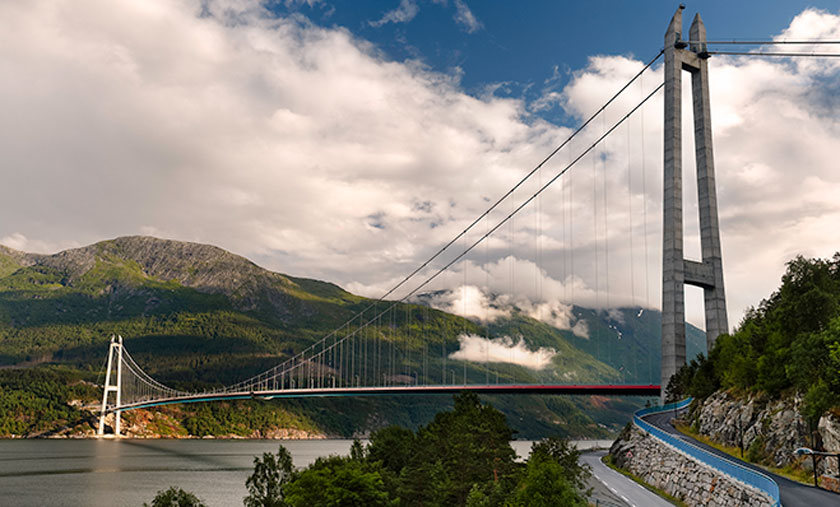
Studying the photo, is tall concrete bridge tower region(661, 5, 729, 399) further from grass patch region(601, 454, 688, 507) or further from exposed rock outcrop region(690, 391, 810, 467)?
exposed rock outcrop region(690, 391, 810, 467)

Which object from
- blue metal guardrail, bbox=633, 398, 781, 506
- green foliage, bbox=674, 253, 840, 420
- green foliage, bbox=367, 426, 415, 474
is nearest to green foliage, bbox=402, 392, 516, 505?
green foliage, bbox=367, 426, 415, 474

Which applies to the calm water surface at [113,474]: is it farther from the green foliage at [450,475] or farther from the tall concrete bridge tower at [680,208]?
the tall concrete bridge tower at [680,208]

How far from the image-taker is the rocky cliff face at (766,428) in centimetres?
3706

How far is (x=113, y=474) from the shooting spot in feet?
317

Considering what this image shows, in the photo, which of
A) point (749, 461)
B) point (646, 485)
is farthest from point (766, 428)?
point (646, 485)

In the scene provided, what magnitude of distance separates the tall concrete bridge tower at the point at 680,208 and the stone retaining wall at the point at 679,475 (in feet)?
Result: 31.7

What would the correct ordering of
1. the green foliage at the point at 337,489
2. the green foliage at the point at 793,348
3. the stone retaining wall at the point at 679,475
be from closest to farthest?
the stone retaining wall at the point at 679,475 < the green foliage at the point at 793,348 < the green foliage at the point at 337,489

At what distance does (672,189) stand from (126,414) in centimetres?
17771

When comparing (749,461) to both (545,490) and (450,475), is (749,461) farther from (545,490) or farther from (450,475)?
(545,490)

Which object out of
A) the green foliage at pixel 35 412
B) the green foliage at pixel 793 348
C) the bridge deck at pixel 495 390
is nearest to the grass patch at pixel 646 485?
the bridge deck at pixel 495 390

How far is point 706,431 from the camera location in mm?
54156

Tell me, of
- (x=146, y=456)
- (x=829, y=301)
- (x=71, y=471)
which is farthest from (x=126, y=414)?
(x=829, y=301)

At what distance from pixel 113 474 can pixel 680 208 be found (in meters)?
83.3

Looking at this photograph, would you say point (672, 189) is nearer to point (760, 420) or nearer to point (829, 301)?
point (829, 301)
